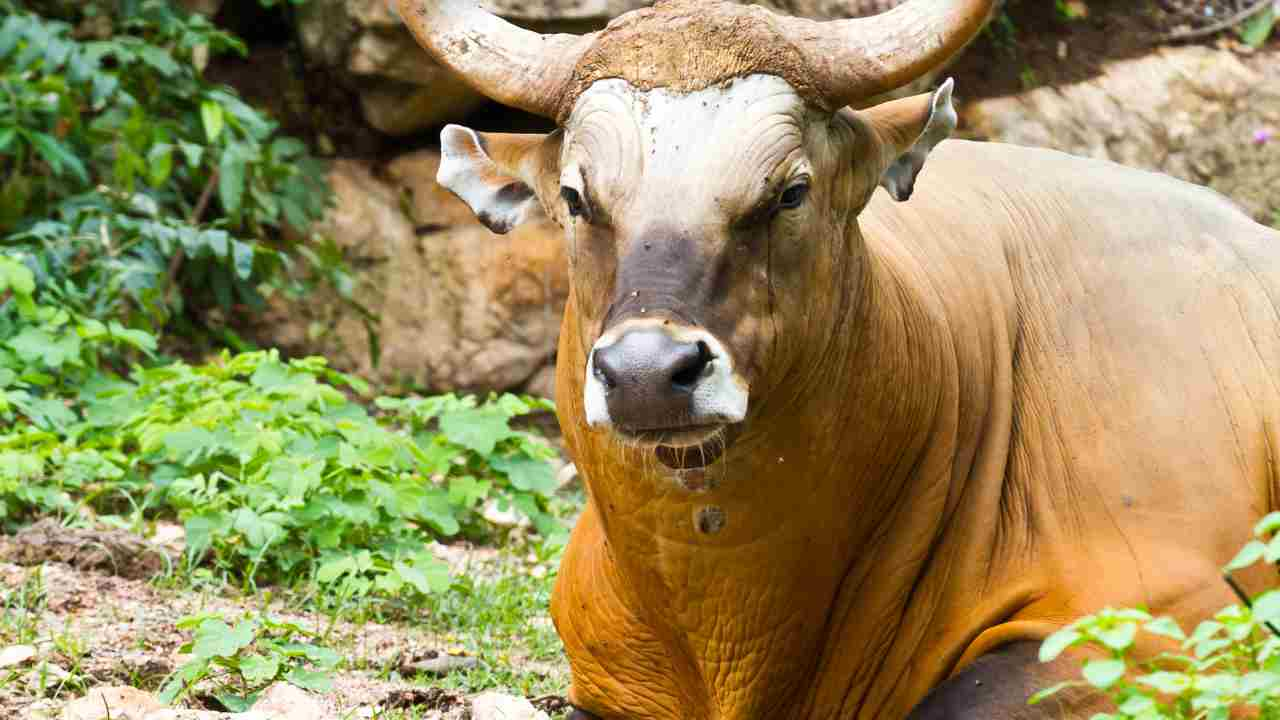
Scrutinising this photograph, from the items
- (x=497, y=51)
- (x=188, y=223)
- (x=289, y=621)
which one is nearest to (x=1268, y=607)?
(x=497, y=51)

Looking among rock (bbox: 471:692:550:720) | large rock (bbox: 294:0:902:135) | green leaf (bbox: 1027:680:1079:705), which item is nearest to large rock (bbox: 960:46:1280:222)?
large rock (bbox: 294:0:902:135)

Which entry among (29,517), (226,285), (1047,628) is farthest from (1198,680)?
(226,285)

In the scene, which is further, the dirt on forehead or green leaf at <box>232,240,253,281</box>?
green leaf at <box>232,240,253,281</box>

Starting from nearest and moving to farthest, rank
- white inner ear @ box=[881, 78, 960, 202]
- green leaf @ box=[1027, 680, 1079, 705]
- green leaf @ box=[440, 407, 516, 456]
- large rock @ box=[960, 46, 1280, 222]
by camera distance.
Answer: green leaf @ box=[1027, 680, 1079, 705] → white inner ear @ box=[881, 78, 960, 202] → green leaf @ box=[440, 407, 516, 456] → large rock @ box=[960, 46, 1280, 222]

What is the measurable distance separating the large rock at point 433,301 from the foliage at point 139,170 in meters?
0.34

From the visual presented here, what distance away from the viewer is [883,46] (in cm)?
368

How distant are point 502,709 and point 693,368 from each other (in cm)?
168

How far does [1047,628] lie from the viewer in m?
3.77

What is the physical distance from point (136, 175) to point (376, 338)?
1.37m

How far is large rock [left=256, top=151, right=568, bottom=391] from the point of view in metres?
9.20

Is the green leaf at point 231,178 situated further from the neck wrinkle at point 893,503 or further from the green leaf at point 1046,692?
the green leaf at point 1046,692

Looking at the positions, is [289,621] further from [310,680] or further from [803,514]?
[803,514]

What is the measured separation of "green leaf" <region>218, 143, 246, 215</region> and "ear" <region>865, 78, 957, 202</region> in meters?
5.03

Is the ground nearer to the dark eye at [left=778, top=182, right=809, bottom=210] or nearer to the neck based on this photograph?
the neck
